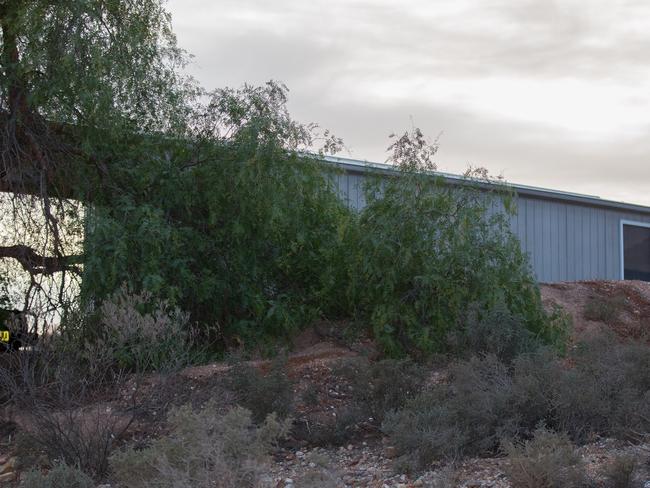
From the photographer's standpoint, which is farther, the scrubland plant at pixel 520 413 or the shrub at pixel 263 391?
the shrub at pixel 263 391

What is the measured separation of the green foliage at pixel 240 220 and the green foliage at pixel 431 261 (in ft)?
1.89

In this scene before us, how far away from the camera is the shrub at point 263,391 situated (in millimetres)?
7699

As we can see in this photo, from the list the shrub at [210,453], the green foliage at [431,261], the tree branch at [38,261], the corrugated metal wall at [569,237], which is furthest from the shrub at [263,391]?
the corrugated metal wall at [569,237]

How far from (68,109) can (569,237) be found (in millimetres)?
13244

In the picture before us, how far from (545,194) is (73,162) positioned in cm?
1168

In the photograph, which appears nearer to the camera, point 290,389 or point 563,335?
point 290,389

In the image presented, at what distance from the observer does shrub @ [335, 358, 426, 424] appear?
783 centimetres

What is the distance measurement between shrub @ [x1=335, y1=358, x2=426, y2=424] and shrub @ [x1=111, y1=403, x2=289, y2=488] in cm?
306

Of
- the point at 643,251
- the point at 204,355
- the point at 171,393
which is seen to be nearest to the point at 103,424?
the point at 171,393

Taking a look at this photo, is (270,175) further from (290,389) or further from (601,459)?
(601,459)

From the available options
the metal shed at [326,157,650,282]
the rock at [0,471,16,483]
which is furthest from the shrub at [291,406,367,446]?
the metal shed at [326,157,650,282]

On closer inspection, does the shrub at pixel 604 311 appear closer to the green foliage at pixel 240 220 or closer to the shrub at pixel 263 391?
the green foliage at pixel 240 220

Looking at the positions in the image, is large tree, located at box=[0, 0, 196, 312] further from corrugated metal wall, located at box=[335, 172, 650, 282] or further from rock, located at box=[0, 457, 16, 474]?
corrugated metal wall, located at box=[335, 172, 650, 282]

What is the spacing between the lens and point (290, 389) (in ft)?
26.2
